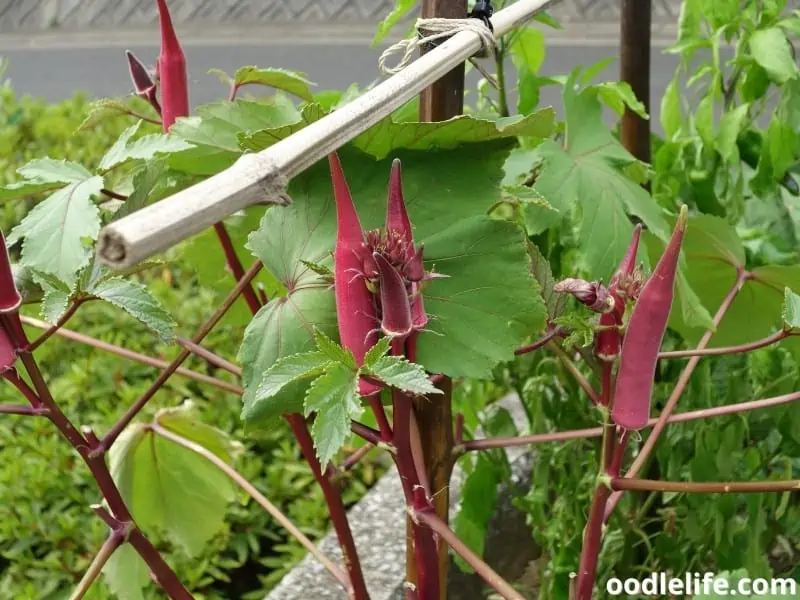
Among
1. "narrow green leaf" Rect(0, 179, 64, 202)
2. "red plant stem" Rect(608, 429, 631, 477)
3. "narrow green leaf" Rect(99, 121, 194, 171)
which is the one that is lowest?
"red plant stem" Rect(608, 429, 631, 477)

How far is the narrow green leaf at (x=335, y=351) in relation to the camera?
18.2 inches

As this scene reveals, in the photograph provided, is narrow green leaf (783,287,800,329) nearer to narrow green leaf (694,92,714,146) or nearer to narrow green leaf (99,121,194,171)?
narrow green leaf (99,121,194,171)

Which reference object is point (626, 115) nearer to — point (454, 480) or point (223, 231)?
point (223, 231)

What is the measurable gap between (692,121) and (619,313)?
85cm

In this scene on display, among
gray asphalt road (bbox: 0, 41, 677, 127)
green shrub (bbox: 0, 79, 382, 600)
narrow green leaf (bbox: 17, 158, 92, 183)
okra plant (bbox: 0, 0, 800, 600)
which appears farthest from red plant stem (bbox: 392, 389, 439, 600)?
gray asphalt road (bbox: 0, 41, 677, 127)

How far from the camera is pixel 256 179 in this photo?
0.36 metres

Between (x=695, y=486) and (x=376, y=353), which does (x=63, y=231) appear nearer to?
(x=376, y=353)

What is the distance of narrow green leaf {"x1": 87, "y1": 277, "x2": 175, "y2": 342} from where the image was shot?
54 cm

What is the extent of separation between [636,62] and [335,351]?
725mm

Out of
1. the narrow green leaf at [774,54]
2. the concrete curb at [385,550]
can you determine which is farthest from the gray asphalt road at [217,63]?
the narrow green leaf at [774,54]

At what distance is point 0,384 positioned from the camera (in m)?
1.69

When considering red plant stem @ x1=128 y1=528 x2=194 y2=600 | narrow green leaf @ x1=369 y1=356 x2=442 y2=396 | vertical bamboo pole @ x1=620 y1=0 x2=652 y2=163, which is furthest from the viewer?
vertical bamboo pole @ x1=620 y1=0 x2=652 y2=163

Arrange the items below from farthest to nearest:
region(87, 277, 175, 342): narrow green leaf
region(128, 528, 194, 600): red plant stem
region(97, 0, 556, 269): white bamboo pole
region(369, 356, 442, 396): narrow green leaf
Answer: region(128, 528, 194, 600): red plant stem < region(87, 277, 175, 342): narrow green leaf < region(369, 356, 442, 396): narrow green leaf < region(97, 0, 556, 269): white bamboo pole

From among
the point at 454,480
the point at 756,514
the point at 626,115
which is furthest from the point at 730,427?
the point at 454,480
